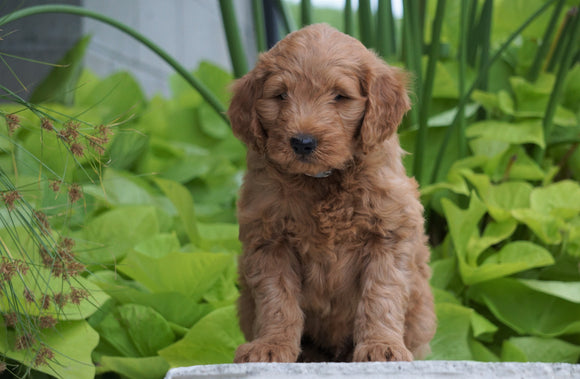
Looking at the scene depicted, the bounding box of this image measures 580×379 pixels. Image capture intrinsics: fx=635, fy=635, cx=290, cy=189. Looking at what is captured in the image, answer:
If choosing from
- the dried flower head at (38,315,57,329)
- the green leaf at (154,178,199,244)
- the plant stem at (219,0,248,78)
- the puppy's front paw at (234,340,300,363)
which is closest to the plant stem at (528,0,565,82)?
the plant stem at (219,0,248,78)

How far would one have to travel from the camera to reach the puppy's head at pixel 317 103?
165 cm

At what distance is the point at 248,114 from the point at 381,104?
38 cm

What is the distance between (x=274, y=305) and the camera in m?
1.76

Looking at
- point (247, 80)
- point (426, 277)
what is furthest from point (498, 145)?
point (247, 80)

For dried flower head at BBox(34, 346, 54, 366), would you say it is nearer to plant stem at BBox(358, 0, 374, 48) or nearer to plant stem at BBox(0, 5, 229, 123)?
plant stem at BBox(0, 5, 229, 123)

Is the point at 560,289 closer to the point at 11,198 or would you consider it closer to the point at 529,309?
the point at 529,309

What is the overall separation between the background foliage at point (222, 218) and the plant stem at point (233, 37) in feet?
0.08

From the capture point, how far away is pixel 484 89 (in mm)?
3727

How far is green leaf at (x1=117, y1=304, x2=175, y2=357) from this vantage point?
2461 millimetres

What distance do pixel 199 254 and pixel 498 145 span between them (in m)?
1.82

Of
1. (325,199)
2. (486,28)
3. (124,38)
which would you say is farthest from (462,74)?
(124,38)

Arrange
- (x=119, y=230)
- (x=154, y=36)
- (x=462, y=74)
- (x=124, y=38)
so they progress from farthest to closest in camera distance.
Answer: (x=154, y=36) < (x=124, y=38) < (x=462, y=74) < (x=119, y=230)

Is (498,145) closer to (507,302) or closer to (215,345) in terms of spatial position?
(507,302)

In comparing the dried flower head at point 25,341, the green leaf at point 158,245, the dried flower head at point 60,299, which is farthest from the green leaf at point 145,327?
the dried flower head at point 60,299
